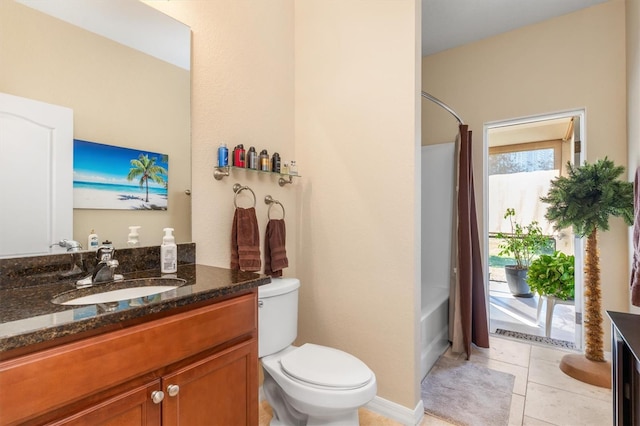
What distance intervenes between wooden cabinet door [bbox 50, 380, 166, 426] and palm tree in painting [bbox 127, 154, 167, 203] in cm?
87

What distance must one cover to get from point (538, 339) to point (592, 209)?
139 centimetres

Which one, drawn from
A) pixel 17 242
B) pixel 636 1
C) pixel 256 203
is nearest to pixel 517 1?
pixel 636 1

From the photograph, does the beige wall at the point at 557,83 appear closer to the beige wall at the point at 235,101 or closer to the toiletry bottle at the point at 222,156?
the beige wall at the point at 235,101

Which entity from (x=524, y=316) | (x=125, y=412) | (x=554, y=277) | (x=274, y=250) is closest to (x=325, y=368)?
(x=274, y=250)

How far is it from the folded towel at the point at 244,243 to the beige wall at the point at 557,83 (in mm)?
2357

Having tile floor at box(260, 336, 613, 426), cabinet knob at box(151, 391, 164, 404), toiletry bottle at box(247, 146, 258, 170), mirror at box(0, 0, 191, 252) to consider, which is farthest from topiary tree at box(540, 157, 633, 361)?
cabinet knob at box(151, 391, 164, 404)

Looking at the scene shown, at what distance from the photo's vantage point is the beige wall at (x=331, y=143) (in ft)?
5.65

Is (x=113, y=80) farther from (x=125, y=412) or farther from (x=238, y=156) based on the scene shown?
(x=125, y=412)

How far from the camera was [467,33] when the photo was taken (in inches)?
117

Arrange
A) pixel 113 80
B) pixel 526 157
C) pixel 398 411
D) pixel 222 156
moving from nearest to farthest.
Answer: pixel 113 80, pixel 222 156, pixel 398 411, pixel 526 157

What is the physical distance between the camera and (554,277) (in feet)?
9.93

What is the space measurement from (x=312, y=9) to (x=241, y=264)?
71.0 inches

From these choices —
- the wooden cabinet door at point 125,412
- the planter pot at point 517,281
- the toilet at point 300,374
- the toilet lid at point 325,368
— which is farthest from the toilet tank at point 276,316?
the planter pot at point 517,281

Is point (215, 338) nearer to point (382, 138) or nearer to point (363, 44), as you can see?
point (382, 138)
